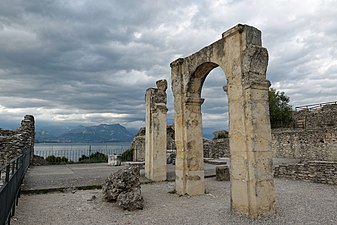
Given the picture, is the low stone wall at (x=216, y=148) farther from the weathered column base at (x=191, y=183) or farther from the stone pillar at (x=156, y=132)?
the weathered column base at (x=191, y=183)

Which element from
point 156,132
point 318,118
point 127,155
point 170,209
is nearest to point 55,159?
point 127,155

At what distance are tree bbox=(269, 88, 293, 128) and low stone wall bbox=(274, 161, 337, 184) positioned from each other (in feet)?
68.4

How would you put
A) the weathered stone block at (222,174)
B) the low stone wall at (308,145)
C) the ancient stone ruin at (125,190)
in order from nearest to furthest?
the ancient stone ruin at (125,190)
the weathered stone block at (222,174)
the low stone wall at (308,145)

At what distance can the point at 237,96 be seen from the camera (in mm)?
6551

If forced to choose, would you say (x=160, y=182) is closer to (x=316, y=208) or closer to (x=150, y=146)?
(x=150, y=146)

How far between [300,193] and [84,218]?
6918 millimetres

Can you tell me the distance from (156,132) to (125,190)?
4.17 m

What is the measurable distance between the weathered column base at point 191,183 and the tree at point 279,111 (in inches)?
1005

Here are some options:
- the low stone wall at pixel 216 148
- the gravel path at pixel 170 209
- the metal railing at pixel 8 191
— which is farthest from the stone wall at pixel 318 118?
the metal railing at pixel 8 191

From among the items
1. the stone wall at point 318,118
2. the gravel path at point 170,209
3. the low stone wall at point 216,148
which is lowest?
the gravel path at point 170,209

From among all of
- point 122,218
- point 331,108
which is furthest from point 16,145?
point 331,108

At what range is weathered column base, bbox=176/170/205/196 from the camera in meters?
8.29

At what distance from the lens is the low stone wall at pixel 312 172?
9.89 meters

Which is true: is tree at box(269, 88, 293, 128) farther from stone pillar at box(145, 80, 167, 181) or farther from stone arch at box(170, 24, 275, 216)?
stone arch at box(170, 24, 275, 216)
